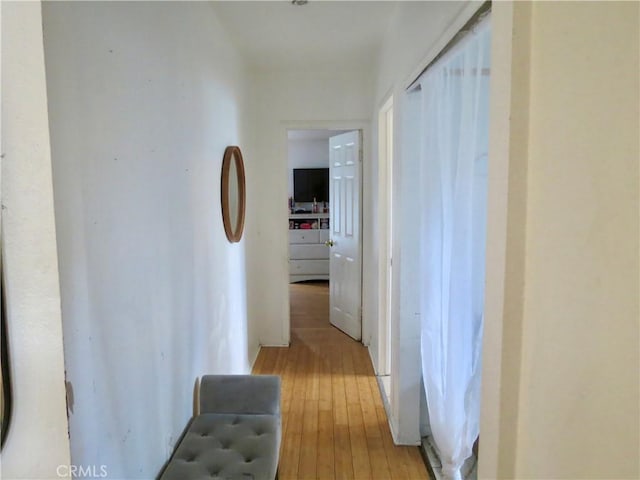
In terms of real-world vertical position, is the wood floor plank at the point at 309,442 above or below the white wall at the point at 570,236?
below

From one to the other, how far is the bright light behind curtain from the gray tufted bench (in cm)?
80

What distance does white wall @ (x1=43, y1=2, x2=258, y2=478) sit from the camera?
1.05 m

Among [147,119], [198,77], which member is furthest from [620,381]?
[198,77]

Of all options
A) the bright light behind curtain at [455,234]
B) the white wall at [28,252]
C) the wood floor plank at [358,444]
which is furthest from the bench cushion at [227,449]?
the white wall at [28,252]

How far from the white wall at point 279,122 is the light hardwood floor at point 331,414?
63 cm

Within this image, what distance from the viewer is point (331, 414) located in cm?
284

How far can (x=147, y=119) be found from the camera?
1.51m

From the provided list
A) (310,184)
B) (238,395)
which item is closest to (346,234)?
(238,395)

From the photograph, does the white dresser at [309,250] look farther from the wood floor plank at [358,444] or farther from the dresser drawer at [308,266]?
the wood floor plank at [358,444]

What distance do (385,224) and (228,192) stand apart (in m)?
1.25

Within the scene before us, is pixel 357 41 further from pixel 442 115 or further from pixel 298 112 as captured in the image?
pixel 442 115

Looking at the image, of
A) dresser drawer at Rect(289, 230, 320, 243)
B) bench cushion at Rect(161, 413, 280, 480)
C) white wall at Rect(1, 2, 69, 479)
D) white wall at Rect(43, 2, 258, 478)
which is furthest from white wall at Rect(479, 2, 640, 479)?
dresser drawer at Rect(289, 230, 320, 243)

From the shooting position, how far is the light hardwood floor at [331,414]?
228 centimetres

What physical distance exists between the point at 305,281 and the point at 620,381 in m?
6.30
